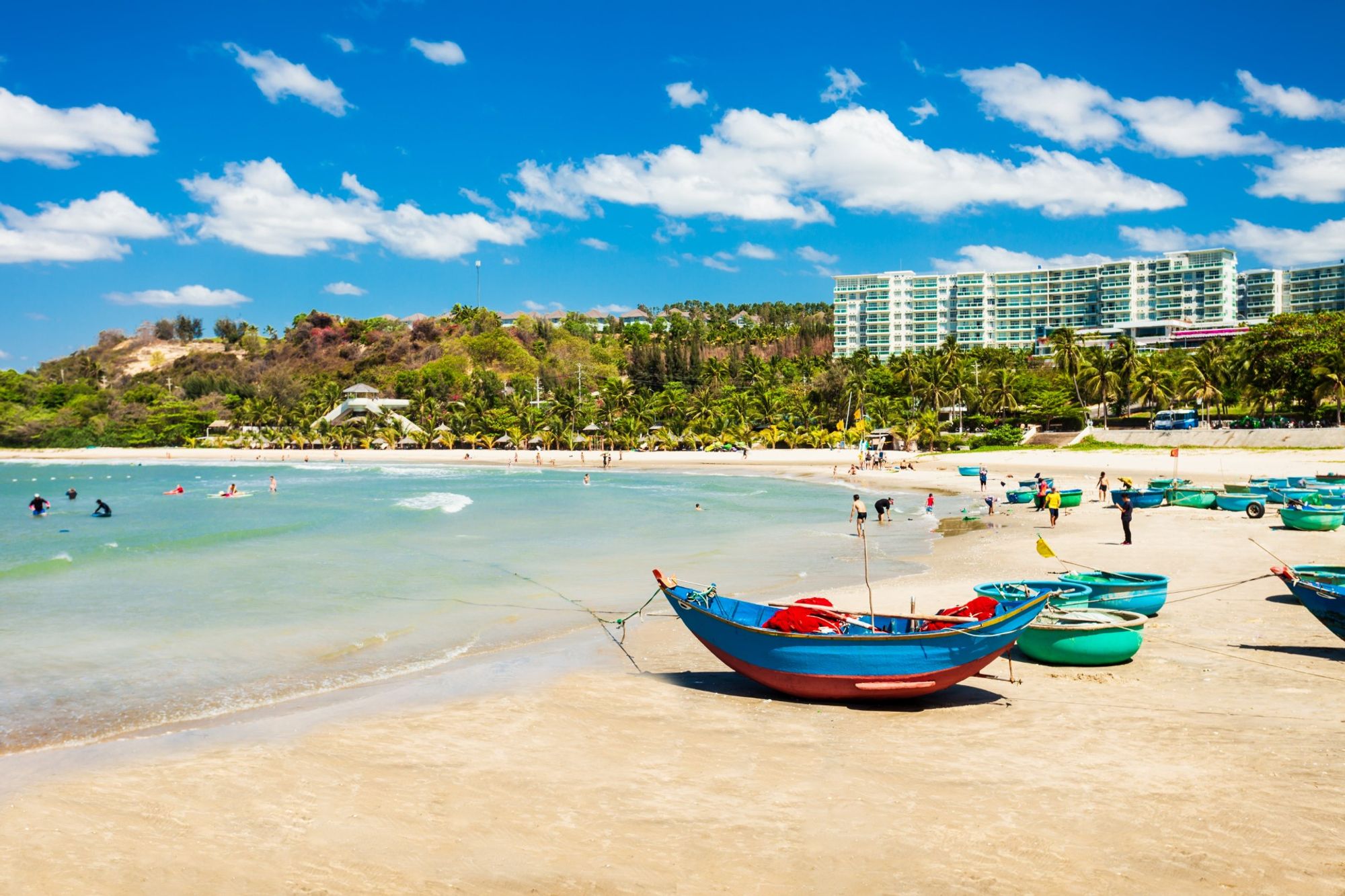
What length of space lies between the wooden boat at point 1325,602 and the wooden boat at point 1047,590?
2.58m

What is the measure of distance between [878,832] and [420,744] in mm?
5403

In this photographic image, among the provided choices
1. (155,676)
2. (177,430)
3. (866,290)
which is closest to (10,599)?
A: (155,676)

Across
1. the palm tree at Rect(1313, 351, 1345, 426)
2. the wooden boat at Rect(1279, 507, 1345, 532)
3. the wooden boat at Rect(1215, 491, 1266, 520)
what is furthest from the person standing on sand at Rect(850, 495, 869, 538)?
the palm tree at Rect(1313, 351, 1345, 426)

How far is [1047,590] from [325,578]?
58.1 feet

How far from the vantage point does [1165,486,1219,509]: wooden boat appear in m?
28.5

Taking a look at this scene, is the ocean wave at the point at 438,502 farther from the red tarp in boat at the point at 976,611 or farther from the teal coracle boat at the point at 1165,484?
the red tarp in boat at the point at 976,611

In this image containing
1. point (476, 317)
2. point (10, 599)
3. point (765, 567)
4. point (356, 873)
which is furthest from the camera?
point (476, 317)

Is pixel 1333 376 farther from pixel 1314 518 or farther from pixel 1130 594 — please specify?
pixel 1130 594

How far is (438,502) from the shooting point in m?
45.5

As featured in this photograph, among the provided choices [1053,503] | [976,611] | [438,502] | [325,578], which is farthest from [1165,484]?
[438,502]

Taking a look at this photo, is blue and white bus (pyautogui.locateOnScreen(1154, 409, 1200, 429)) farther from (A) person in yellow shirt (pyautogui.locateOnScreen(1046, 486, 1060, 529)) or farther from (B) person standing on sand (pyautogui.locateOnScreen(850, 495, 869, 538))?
(B) person standing on sand (pyautogui.locateOnScreen(850, 495, 869, 538))

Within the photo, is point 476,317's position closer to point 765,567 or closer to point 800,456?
point 800,456

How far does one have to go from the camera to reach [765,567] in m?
22.7

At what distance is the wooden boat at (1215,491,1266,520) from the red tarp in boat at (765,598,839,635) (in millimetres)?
20652
